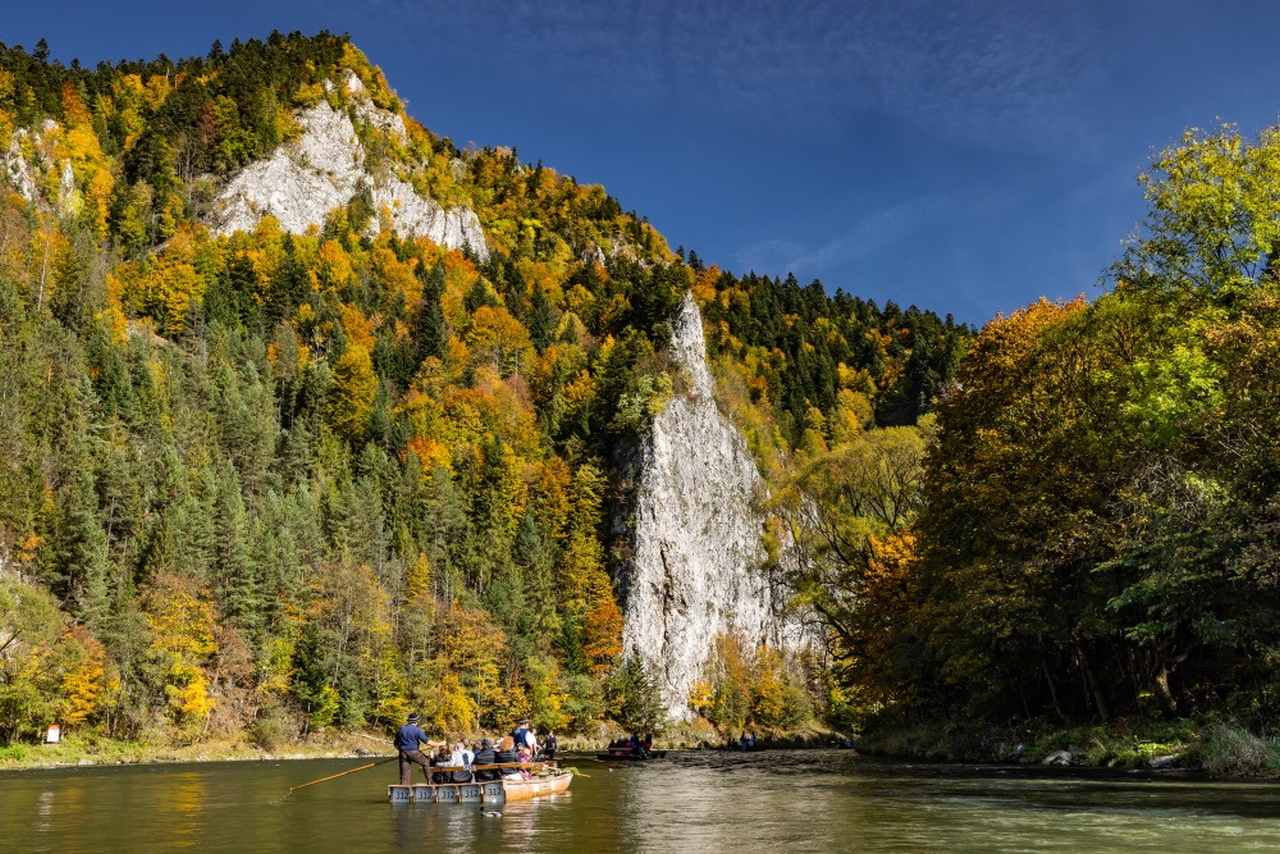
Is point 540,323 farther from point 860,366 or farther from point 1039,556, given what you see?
point 1039,556

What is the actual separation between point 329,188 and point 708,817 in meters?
156

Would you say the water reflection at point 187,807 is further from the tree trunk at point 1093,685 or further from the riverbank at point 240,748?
the tree trunk at point 1093,685

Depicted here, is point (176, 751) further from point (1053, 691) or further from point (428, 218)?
point (428, 218)

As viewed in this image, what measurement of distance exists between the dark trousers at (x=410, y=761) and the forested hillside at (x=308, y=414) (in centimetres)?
3487

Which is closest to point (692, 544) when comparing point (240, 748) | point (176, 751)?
point (240, 748)

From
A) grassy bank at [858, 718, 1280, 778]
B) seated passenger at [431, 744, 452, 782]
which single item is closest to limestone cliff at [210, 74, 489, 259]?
grassy bank at [858, 718, 1280, 778]

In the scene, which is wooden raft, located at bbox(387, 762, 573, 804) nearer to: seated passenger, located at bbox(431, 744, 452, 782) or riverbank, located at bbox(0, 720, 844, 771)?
seated passenger, located at bbox(431, 744, 452, 782)

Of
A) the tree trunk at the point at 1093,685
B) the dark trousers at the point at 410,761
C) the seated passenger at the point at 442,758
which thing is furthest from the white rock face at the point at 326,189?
the tree trunk at the point at 1093,685

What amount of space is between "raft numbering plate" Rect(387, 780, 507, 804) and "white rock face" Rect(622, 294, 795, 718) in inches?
3172

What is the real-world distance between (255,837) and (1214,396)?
3013 cm

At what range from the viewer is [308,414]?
120500mm

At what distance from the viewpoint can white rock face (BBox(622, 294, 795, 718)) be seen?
381 feet

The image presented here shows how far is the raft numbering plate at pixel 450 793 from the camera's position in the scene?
30.1 m

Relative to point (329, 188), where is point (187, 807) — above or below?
below
